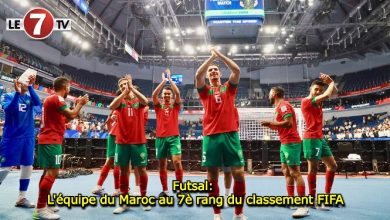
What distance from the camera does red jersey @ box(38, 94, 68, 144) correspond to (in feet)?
12.4

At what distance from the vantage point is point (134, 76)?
34.7m

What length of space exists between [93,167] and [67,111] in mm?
9362

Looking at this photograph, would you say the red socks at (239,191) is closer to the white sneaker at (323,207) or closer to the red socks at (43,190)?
the white sneaker at (323,207)

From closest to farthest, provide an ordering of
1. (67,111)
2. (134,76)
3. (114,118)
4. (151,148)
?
(67,111) < (114,118) < (151,148) < (134,76)

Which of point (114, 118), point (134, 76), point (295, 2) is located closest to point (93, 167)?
point (114, 118)

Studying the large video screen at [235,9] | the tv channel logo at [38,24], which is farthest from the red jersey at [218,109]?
the tv channel logo at [38,24]

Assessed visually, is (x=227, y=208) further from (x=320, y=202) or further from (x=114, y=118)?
(x=114, y=118)

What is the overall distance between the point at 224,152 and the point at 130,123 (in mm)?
1824

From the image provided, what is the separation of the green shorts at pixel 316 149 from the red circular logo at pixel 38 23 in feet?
24.9

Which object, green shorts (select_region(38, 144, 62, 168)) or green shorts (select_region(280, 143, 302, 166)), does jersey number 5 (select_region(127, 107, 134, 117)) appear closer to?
green shorts (select_region(38, 144, 62, 168))

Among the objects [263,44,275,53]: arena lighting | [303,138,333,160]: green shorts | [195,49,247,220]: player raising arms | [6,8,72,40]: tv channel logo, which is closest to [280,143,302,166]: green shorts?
[303,138,333,160]: green shorts

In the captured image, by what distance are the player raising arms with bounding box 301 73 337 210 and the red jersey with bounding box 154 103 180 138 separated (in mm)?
2577

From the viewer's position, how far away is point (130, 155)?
165 inches

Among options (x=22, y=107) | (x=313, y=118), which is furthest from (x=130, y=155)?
(x=313, y=118)
